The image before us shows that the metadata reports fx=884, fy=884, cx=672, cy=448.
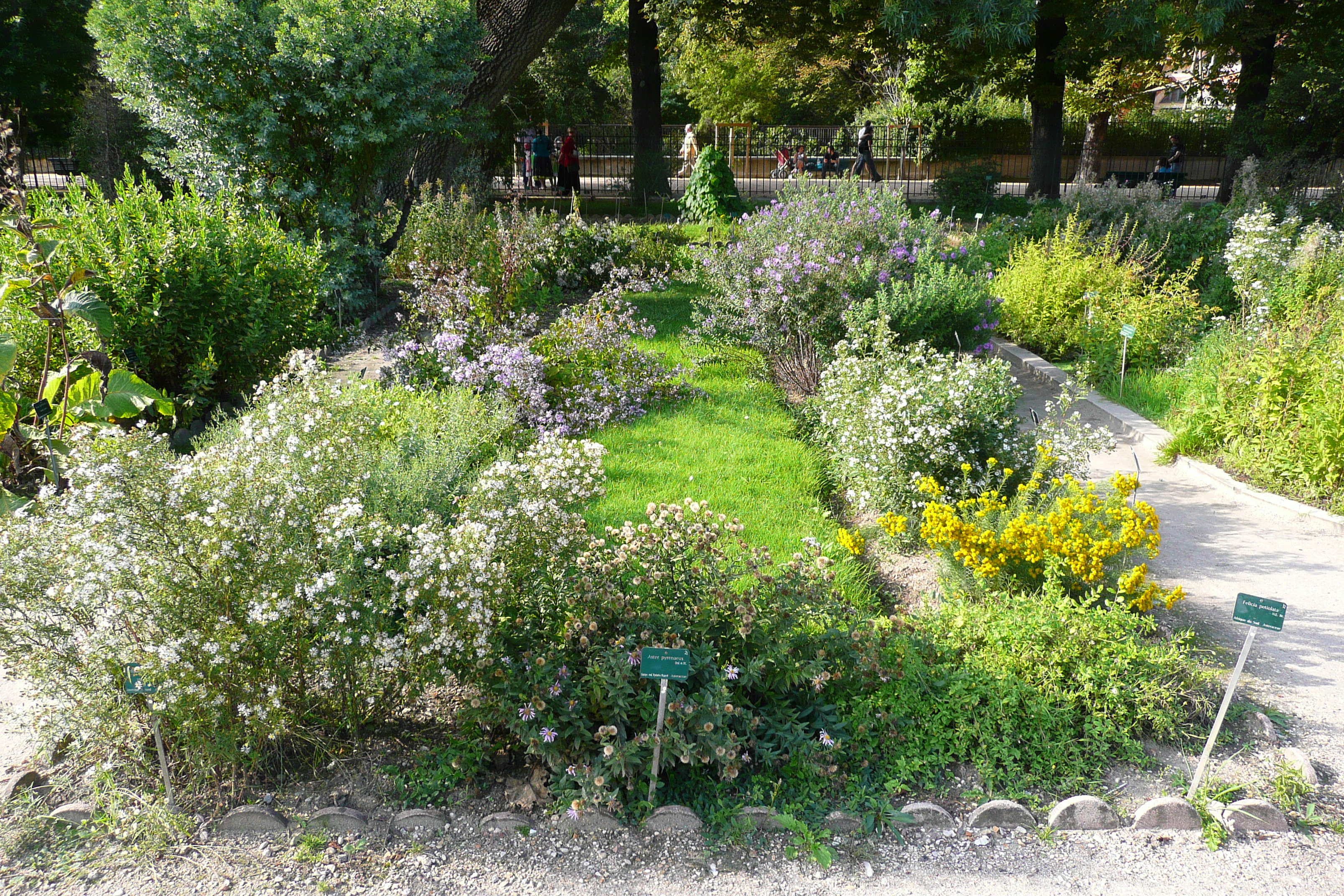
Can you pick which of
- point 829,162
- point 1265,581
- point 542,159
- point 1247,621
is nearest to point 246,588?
point 1247,621

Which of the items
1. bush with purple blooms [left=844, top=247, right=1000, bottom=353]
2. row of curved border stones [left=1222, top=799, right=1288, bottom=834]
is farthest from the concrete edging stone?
row of curved border stones [left=1222, top=799, right=1288, bottom=834]

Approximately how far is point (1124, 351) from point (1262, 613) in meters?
4.32

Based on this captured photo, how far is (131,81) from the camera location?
23.7 feet

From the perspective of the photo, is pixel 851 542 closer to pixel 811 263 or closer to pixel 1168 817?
pixel 1168 817

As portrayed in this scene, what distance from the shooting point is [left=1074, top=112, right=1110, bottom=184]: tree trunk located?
26047mm

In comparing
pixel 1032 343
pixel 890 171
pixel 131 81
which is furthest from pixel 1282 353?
pixel 890 171

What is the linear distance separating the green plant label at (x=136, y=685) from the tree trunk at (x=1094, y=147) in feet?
91.2

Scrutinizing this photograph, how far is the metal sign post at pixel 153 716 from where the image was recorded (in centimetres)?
271

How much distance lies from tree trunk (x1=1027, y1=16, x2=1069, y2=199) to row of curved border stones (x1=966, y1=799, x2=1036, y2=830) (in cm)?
1539

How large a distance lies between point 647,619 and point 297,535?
4.13 ft

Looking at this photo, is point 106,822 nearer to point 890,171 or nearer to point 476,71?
point 476,71

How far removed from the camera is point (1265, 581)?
4.58m

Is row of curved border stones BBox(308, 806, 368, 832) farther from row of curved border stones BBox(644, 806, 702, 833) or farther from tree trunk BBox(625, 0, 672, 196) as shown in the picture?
tree trunk BBox(625, 0, 672, 196)

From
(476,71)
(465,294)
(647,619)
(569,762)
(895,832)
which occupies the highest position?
(476,71)
